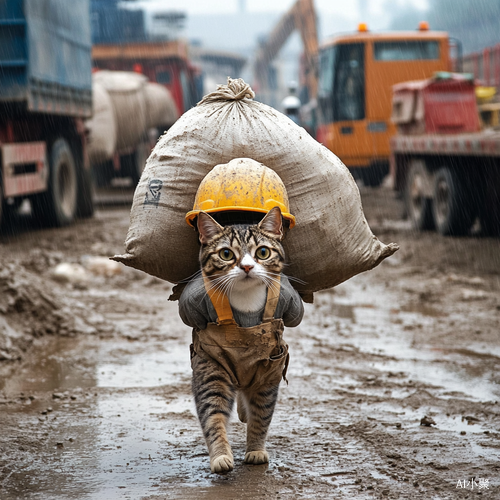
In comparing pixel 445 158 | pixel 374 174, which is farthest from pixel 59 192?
pixel 374 174

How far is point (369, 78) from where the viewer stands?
14539 millimetres

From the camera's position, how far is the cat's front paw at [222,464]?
3.16 metres

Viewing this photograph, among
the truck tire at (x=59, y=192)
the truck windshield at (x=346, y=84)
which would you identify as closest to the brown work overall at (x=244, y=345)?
the truck tire at (x=59, y=192)

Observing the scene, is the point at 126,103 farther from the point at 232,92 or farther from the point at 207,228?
the point at 207,228

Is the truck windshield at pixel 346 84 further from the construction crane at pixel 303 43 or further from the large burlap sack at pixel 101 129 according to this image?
the large burlap sack at pixel 101 129

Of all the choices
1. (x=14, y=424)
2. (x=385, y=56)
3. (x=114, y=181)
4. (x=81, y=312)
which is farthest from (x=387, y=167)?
(x=14, y=424)

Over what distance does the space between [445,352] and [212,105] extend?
2506mm

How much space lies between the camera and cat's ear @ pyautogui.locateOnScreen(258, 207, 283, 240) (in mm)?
3160

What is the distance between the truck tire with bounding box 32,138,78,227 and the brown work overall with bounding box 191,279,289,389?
8264mm

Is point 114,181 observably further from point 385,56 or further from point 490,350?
point 490,350

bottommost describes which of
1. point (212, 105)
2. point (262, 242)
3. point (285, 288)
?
point (285, 288)

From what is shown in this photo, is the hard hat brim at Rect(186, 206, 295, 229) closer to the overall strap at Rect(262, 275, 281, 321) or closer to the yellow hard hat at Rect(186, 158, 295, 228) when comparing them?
the yellow hard hat at Rect(186, 158, 295, 228)

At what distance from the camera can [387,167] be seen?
15.9 meters

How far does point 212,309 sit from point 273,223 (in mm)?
398
